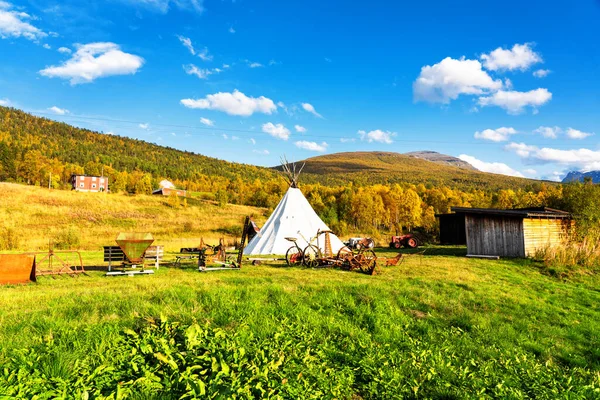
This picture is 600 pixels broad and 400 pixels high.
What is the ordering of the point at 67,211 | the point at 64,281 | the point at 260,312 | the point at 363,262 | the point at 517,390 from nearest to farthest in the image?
the point at 517,390, the point at 260,312, the point at 64,281, the point at 363,262, the point at 67,211

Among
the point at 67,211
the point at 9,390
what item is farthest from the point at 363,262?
the point at 67,211

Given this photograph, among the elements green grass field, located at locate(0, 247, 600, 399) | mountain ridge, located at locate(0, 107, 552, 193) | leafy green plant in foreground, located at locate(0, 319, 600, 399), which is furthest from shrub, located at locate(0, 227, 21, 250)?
mountain ridge, located at locate(0, 107, 552, 193)

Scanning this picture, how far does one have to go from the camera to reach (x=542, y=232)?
21.2 metres

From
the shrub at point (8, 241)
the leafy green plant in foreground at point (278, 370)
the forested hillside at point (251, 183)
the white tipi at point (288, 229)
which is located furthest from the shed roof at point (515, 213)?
the shrub at point (8, 241)

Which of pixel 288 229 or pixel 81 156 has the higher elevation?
pixel 81 156

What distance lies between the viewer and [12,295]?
7379 mm

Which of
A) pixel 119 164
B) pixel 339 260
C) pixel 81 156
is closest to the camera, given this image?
pixel 339 260

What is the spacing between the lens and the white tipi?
1920cm

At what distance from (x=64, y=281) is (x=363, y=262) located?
10.4 meters

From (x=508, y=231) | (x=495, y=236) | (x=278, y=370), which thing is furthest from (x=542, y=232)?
(x=278, y=370)

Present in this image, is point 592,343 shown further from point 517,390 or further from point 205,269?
point 205,269

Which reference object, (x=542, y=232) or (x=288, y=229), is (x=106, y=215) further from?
(x=542, y=232)

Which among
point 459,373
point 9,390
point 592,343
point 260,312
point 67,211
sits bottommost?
point 592,343

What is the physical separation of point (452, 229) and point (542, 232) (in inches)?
411
